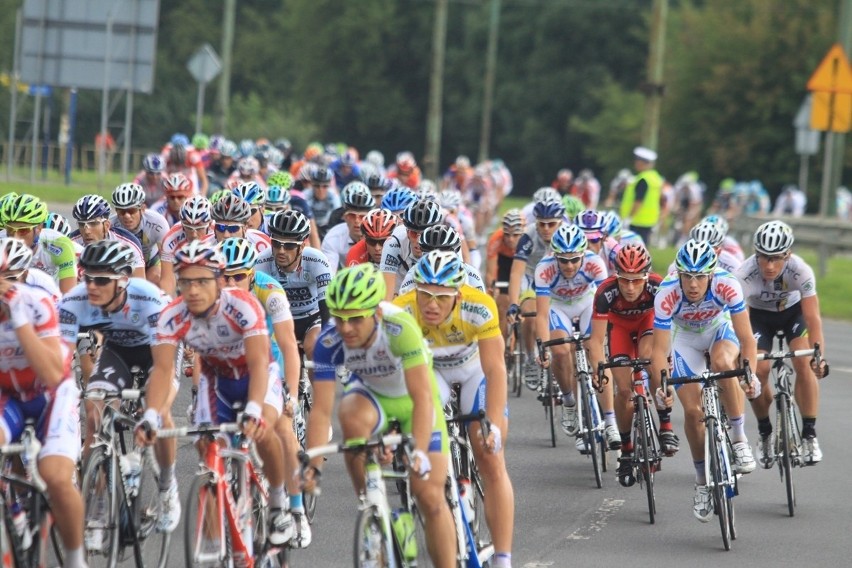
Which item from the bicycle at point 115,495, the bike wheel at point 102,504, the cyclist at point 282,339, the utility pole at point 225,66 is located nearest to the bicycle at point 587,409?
the cyclist at point 282,339

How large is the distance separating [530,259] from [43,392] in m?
9.05

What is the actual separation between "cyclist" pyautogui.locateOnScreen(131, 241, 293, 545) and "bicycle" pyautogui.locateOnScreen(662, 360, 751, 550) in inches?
114

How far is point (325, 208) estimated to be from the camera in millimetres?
20000

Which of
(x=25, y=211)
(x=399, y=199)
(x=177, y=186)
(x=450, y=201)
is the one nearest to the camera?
(x=25, y=211)

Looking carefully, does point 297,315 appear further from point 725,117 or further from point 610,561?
point 725,117

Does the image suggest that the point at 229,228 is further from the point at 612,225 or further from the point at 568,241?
the point at 612,225

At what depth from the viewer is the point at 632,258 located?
36.7 ft

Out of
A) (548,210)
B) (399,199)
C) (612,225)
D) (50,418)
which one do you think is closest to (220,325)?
(50,418)

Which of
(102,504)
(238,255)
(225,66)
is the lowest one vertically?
(102,504)

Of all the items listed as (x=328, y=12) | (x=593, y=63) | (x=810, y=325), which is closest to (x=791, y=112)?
(x=593, y=63)

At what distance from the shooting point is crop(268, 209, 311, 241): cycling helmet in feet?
35.4

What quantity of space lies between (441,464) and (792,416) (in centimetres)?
462

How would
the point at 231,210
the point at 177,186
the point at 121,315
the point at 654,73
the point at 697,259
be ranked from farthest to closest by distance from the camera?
the point at 654,73 → the point at 177,186 → the point at 231,210 → the point at 697,259 → the point at 121,315

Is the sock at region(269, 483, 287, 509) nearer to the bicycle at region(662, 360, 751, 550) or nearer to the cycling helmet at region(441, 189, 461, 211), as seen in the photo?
the bicycle at region(662, 360, 751, 550)
